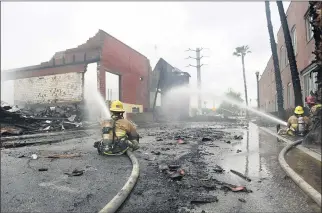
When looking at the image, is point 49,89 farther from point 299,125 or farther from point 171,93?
point 299,125

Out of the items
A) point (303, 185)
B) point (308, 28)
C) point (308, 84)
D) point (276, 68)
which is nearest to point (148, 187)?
point (303, 185)

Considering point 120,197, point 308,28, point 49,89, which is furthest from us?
point 49,89

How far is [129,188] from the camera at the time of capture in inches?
136

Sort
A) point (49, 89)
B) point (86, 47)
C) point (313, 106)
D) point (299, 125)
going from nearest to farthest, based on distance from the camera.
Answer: point (313, 106), point (299, 125), point (86, 47), point (49, 89)

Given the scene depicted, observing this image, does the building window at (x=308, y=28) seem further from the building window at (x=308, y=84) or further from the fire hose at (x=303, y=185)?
the fire hose at (x=303, y=185)

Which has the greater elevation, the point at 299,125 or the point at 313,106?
the point at 313,106

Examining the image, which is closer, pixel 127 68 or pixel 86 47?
pixel 86 47

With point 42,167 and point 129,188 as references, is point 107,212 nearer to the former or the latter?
point 129,188

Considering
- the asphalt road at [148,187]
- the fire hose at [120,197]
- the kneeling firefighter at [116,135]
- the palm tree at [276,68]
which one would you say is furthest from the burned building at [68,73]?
the fire hose at [120,197]

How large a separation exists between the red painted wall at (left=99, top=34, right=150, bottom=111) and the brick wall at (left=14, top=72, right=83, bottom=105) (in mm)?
1973

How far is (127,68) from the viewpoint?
24.8 meters

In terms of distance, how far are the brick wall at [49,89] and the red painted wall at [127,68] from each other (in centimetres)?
197

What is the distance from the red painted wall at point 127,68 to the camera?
21.1 meters

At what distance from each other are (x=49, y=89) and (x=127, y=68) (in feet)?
23.2
